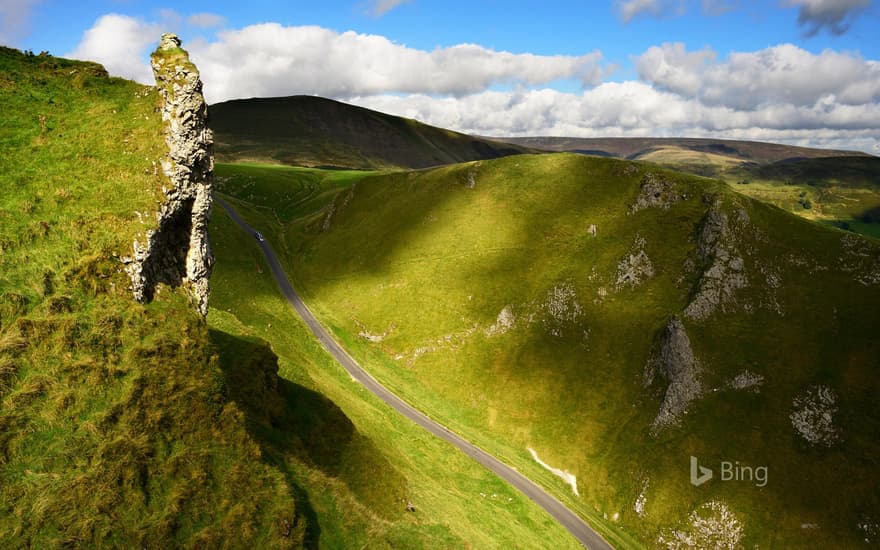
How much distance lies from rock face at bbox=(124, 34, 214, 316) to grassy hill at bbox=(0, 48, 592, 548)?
2.84 feet

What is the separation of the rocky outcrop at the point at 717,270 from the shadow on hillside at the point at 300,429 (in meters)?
52.3

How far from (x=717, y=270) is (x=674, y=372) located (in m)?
18.3

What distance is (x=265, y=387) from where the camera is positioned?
33.0m

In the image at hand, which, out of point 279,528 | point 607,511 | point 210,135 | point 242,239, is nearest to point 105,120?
point 210,135

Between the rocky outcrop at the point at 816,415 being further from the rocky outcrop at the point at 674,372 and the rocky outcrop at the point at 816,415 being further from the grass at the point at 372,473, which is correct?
the grass at the point at 372,473

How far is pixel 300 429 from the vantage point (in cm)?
3428

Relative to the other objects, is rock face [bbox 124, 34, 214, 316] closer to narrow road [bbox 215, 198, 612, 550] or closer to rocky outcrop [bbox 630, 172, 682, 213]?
narrow road [bbox 215, 198, 612, 550]

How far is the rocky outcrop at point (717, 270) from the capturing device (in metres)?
64.2

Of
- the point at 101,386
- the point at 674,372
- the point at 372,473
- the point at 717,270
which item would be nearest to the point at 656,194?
the point at 717,270

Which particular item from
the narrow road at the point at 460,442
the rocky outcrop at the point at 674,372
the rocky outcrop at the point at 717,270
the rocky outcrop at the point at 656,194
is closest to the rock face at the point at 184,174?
the narrow road at the point at 460,442

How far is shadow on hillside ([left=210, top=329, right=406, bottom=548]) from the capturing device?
2930cm

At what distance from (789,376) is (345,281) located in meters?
75.6

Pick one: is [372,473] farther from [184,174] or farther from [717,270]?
[717,270]

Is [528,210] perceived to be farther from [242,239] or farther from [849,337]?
[242,239]
